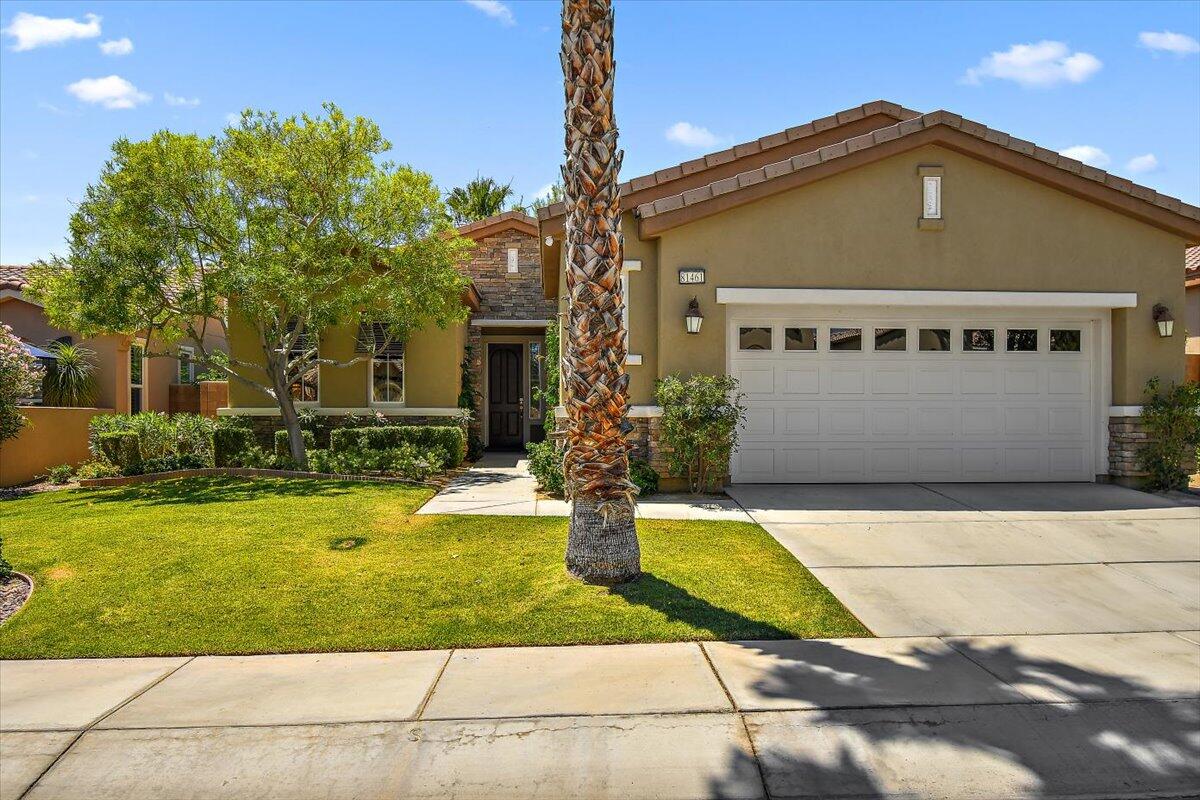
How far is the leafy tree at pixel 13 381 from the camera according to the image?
1252 cm

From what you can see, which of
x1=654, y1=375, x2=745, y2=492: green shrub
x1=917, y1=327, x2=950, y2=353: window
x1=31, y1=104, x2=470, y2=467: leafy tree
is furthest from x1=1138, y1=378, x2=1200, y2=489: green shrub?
x1=31, y1=104, x2=470, y2=467: leafy tree

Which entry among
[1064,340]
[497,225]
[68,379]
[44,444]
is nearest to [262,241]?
[44,444]

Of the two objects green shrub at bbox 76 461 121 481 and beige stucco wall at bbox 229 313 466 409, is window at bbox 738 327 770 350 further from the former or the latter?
green shrub at bbox 76 461 121 481

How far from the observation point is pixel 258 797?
11.9 feet

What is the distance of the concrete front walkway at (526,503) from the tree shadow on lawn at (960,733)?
13.3 ft

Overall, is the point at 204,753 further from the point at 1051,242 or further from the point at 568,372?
the point at 1051,242

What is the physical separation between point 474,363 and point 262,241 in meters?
5.83

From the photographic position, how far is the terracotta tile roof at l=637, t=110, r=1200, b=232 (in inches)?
409

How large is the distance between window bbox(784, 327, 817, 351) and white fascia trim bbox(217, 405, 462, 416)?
22.0 feet

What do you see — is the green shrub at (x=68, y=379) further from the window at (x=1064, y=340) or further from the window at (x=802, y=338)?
the window at (x=1064, y=340)

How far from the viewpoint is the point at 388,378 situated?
15.3 metres

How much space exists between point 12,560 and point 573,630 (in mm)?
5554

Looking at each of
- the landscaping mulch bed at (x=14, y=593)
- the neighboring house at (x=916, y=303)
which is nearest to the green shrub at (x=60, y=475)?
the landscaping mulch bed at (x=14, y=593)

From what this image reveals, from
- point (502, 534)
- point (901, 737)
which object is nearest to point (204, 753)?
point (901, 737)
